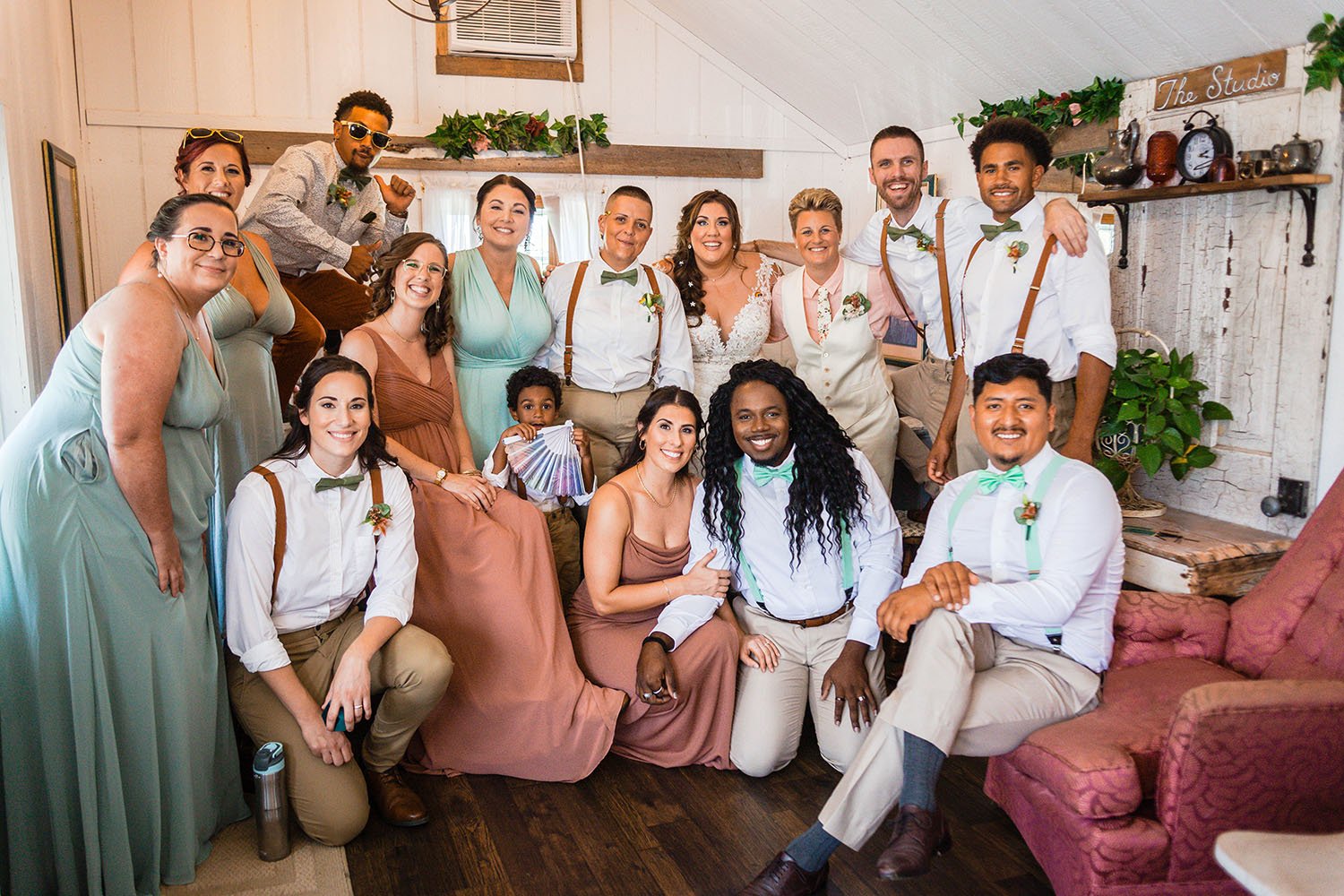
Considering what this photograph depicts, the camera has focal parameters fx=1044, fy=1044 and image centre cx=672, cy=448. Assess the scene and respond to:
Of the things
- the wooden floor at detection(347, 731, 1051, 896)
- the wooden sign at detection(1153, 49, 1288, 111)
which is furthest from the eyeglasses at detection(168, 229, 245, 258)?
the wooden sign at detection(1153, 49, 1288, 111)

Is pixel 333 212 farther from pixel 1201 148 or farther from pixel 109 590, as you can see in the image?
pixel 1201 148

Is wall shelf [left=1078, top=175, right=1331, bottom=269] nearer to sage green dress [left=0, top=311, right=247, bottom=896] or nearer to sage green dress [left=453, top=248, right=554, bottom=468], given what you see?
sage green dress [left=453, top=248, right=554, bottom=468]

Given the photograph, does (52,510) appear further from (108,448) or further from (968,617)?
(968,617)

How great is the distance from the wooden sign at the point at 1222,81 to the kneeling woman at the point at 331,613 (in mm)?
3173

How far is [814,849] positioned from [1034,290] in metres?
1.89

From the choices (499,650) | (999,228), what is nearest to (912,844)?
(499,650)

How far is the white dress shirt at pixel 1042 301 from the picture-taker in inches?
130

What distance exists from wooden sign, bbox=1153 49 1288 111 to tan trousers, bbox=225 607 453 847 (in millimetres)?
3332

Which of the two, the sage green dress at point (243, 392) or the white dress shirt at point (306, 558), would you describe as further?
the sage green dress at point (243, 392)

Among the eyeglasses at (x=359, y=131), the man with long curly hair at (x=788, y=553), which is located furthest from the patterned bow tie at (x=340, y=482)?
the eyeglasses at (x=359, y=131)

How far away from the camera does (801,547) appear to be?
3223 millimetres

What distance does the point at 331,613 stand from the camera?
9.58 ft

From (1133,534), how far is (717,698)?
1639mm

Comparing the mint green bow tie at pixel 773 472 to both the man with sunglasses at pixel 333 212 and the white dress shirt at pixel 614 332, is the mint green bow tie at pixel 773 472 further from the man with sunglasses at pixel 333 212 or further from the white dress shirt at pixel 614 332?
the man with sunglasses at pixel 333 212
